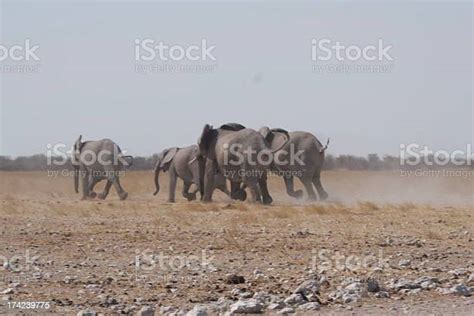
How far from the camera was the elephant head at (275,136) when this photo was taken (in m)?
27.2

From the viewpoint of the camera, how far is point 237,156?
83.3 ft

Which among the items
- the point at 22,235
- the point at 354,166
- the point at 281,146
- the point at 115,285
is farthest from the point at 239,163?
the point at 354,166

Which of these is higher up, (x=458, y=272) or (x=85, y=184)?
(x=85, y=184)

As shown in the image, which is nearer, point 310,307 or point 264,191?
point 310,307

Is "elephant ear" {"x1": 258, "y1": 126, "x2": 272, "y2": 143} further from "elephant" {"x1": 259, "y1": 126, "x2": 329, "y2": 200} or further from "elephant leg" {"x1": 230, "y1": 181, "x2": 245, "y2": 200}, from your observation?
"elephant leg" {"x1": 230, "y1": 181, "x2": 245, "y2": 200}

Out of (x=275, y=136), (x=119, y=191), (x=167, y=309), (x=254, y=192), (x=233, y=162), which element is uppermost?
(x=275, y=136)

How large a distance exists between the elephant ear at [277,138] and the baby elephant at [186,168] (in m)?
1.57

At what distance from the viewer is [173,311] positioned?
28.0 feet

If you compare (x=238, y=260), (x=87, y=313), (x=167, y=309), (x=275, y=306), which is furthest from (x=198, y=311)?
(x=238, y=260)

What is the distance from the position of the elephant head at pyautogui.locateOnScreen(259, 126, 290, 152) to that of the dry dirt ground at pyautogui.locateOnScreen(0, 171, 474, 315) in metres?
7.42

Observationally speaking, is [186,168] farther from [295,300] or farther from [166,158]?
[295,300]

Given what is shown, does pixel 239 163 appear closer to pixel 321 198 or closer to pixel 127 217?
pixel 321 198

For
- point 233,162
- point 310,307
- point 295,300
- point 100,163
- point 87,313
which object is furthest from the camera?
point 100,163

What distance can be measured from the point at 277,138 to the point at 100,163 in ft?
20.7
